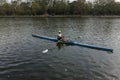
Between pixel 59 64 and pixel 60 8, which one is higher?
pixel 60 8

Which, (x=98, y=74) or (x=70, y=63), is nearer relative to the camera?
(x=98, y=74)

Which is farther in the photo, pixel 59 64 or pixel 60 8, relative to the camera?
pixel 60 8

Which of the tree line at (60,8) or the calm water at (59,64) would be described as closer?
the calm water at (59,64)

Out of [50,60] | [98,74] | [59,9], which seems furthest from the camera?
[59,9]

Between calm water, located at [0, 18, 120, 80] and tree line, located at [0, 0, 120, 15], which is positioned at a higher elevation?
tree line, located at [0, 0, 120, 15]

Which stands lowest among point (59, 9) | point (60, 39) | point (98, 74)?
point (98, 74)

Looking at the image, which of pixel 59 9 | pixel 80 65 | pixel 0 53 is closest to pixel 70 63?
pixel 80 65

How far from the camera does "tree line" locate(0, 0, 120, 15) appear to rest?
431 ft

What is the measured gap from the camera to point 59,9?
132625mm

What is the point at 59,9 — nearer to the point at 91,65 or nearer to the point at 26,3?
the point at 26,3

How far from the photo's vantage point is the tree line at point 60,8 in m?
131

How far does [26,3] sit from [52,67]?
13330 cm

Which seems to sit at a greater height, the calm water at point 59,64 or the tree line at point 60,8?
the tree line at point 60,8

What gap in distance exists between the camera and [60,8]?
132 m
